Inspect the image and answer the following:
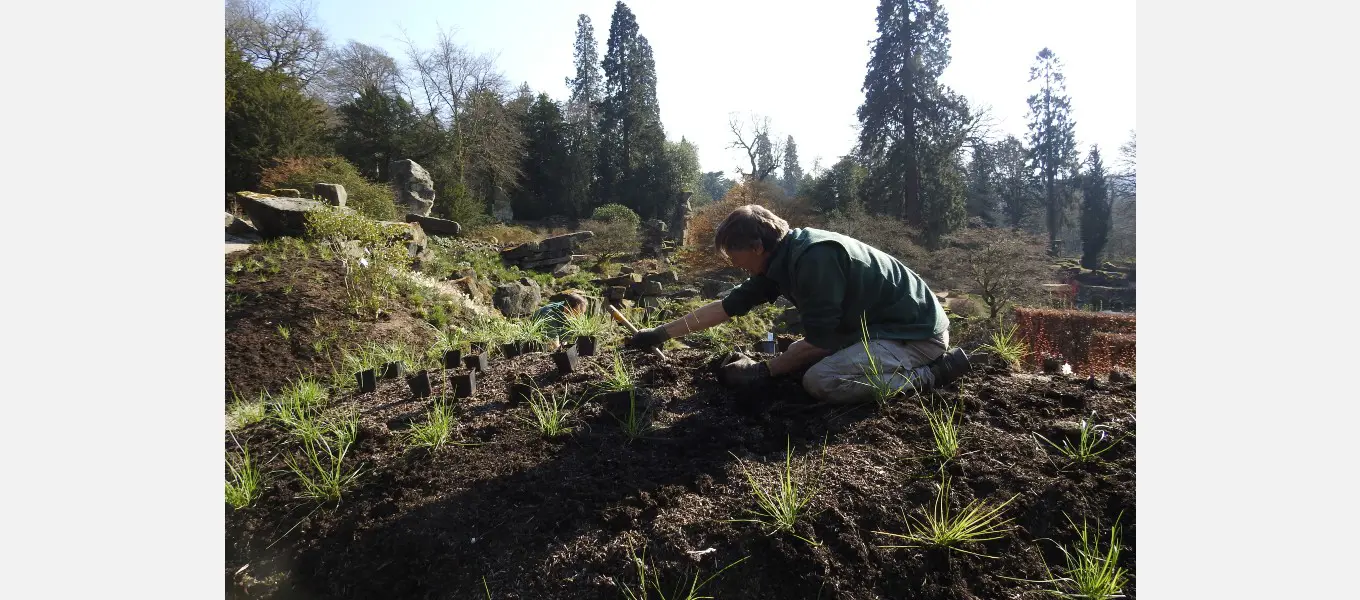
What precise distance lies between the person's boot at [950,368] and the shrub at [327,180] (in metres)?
10.7

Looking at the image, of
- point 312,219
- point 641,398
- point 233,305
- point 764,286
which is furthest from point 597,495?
point 312,219

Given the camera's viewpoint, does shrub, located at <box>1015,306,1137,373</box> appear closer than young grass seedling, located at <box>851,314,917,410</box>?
No

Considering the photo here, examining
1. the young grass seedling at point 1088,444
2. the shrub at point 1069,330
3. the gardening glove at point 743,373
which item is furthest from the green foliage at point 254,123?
the shrub at point 1069,330

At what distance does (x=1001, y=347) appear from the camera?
9.73ft

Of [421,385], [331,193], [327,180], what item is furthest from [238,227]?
[421,385]

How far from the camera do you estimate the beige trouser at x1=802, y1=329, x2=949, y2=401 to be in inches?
89.4

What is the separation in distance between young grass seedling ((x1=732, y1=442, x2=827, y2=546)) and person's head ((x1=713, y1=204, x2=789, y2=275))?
105cm

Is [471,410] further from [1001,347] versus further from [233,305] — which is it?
[233,305]

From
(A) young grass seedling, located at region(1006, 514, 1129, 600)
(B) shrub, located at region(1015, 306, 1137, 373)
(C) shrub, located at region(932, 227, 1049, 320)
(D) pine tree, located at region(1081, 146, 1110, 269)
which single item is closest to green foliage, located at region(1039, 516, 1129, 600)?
(A) young grass seedling, located at region(1006, 514, 1129, 600)

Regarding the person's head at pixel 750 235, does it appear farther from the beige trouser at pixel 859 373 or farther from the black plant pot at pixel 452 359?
the black plant pot at pixel 452 359

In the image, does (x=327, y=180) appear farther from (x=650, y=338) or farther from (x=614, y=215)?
(x=650, y=338)

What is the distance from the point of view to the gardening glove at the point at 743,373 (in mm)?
2578

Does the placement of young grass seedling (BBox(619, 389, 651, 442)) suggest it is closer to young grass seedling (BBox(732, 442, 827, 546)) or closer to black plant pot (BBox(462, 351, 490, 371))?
young grass seedling (BBox(732, 442, 827, 546))

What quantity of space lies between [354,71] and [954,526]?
28758 mm
